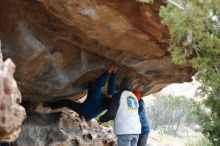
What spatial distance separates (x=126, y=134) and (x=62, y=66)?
2191 mm

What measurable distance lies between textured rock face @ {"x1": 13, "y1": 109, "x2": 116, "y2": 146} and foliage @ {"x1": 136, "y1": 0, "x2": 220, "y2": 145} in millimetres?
5080

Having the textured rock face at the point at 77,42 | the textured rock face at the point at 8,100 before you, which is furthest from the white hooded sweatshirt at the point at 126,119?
the textured rock face at the point at 8,100

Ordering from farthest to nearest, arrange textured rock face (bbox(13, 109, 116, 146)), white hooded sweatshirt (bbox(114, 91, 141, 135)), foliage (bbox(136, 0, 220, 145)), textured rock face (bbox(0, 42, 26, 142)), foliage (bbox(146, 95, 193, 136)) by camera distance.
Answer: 1. foliage (bbox(146, 95, 193, 136))
2. textured rock face (bbox(13, 109, 116, 146))
3. white hooded sweatshirt (bbox(114, 91, 141, 135))
4. foliage (bbox(136, 0, 220, 145))
5. textured rock face (bbox(0, 42, 26, 142))

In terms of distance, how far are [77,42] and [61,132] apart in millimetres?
2547

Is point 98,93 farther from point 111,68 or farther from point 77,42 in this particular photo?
point 77,42

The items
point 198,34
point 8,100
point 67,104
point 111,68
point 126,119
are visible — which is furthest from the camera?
point 67,104

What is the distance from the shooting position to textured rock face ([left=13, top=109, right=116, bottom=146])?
1039 cm

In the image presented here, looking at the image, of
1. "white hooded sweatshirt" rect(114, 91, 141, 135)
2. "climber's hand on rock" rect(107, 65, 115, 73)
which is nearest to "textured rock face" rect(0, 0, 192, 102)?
"climber's hand on rock" rect(107, 65, 115, 73)

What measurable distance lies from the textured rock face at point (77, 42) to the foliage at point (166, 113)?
80.0 feet

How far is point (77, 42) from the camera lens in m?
9.20

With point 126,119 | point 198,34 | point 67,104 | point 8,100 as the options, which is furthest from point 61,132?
point 8,100

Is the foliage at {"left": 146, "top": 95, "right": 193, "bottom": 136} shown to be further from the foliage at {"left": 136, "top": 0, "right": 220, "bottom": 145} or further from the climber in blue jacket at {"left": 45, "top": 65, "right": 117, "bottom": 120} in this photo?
the foliage at {"left": 136, "top": 0, "right": 220, "bottom": 145}

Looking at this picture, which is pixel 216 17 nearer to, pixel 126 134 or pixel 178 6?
pixel 178 6

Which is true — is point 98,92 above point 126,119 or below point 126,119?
above
